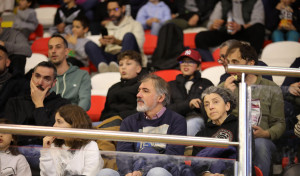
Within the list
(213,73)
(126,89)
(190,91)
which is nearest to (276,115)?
(190,91)

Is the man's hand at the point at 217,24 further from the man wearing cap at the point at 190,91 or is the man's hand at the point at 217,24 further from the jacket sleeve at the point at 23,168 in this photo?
the jacket sleeve at the point at 23,168

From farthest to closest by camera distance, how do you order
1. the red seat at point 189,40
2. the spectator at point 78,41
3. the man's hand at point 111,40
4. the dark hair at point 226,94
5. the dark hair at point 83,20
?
the red seat at point 189,40, the dark hair at point 83,20, the spectator at point 78,41, the man's hand at point 111,40, the dark hair at point 226,94

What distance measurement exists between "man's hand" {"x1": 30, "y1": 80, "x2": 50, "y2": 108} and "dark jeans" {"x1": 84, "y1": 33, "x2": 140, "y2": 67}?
144 centimetres

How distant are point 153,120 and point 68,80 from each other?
1.22 metres

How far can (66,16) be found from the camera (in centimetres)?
607

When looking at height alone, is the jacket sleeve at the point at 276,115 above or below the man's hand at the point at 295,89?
below

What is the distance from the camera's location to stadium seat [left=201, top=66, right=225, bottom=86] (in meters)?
4.64

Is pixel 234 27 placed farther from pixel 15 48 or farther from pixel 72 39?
pixel 15 48

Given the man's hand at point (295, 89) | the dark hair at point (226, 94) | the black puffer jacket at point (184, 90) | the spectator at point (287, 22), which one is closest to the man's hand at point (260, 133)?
the man's hand at point (295, 89)

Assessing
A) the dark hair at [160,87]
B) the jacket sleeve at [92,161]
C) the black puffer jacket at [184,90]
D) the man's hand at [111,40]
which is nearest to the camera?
the jacket sleeve at [92,161]

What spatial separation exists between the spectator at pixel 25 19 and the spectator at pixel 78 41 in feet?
2.26

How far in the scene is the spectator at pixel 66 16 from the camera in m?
5.99

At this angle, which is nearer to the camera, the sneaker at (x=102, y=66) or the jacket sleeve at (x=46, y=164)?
the jacket sleeve at (x=46, y=164)

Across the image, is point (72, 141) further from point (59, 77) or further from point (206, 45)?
point (206, 45)
